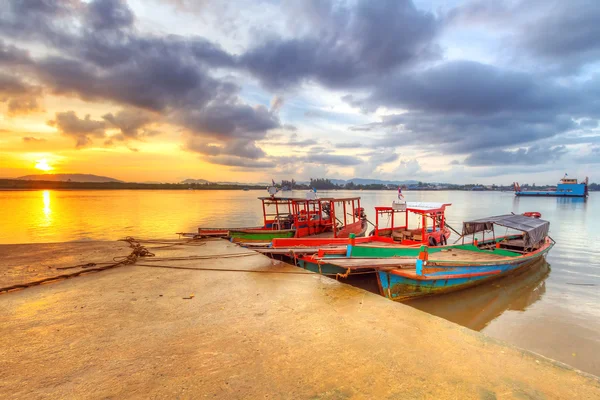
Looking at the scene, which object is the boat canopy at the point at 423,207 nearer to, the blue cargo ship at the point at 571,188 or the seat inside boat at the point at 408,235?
the seat inside boat at the point at 408,235

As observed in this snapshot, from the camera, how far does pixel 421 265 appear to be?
304 inches

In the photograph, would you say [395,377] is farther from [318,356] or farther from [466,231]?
[466,231]

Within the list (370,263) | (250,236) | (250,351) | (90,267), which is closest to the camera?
(250,351)

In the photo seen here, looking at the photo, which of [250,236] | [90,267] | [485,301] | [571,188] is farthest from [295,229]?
[571,188]

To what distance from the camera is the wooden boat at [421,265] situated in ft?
26.7

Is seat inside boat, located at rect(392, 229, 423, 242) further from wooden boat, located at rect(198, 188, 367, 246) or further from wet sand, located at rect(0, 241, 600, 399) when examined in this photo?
wet sand, located at rect(0, 241, 600, 399)

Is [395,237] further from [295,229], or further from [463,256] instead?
[295,229]

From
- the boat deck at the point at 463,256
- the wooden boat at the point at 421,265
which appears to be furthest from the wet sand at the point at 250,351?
the boat deck at the point at 463,256

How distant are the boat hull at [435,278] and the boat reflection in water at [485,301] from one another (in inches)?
13.5

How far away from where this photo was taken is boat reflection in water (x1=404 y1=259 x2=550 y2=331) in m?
8.70

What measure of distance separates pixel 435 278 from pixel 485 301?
297cm

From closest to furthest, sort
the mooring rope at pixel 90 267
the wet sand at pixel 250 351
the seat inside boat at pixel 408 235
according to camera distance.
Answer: the wet sand at pixel 250 351
the mooring rope at pixel 90 267
the seat inside boat at pixel 408 235

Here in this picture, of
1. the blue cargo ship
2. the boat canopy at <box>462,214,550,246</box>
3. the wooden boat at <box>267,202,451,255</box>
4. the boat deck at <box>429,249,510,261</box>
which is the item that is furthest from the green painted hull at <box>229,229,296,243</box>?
the blue cargo ship

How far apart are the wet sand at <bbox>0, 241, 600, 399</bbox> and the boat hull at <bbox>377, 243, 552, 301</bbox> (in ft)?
9.92
